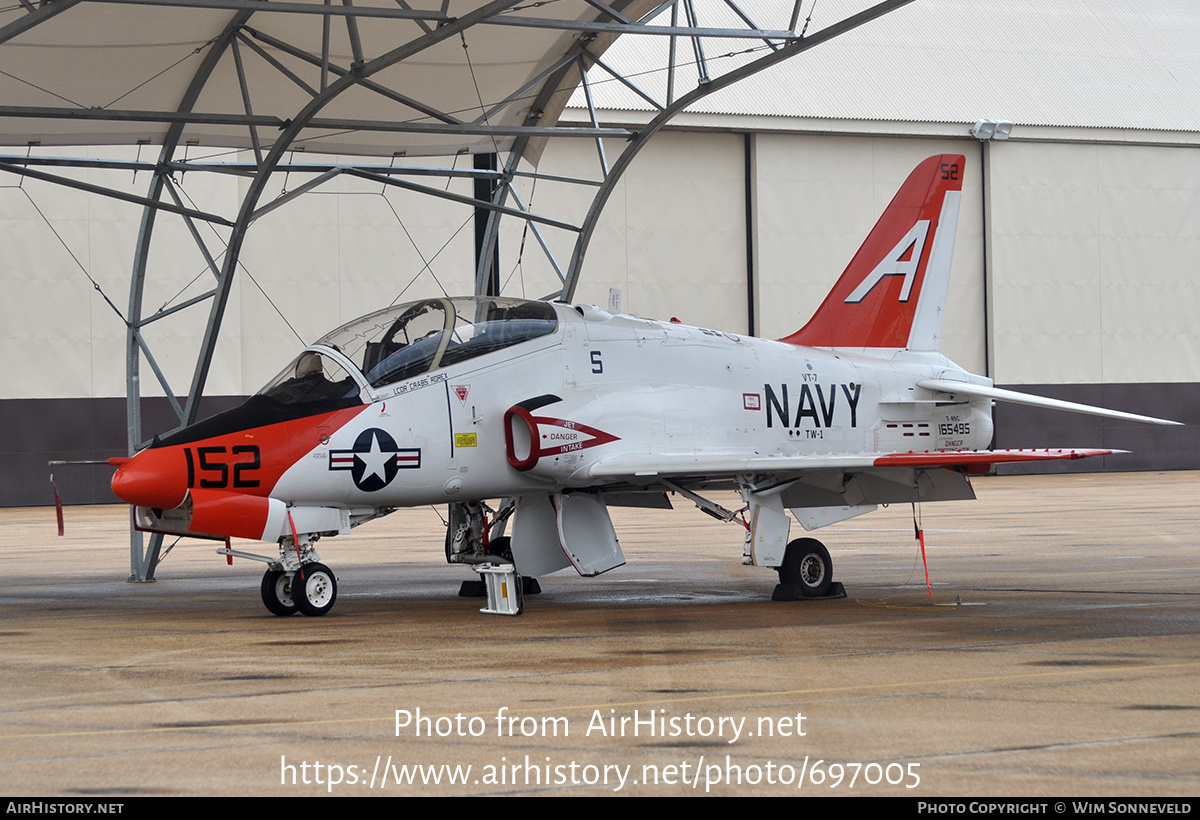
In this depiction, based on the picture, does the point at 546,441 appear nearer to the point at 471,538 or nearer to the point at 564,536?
the point at 564,536

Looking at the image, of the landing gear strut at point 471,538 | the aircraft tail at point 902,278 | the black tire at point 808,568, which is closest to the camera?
the black tire at point 808,568

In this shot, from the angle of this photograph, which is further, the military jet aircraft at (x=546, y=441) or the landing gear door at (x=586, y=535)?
the landing gear door at (x=586, y=535)

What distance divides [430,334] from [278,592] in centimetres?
250

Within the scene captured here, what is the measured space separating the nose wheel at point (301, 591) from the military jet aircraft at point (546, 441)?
17mm

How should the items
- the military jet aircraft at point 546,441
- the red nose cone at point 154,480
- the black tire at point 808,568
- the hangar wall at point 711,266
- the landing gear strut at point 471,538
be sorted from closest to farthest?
the red nose cone at point 154,480
the military jet aircraft at point 546,441
the black tire at point 808,568
the landing gear strut at point 471,538
the hangar wall at point 711,266

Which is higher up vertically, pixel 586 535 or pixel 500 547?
pixel 586 535

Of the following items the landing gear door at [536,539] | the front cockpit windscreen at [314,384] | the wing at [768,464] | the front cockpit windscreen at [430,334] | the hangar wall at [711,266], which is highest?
the hangar wall at [711,266]

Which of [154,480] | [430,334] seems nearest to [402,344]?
[430,334]

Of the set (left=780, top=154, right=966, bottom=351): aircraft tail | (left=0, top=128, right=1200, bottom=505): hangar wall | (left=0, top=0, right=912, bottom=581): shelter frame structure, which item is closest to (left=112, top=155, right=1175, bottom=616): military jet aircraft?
(left=780, top=154, right=966, bottom=351): aircraft tail

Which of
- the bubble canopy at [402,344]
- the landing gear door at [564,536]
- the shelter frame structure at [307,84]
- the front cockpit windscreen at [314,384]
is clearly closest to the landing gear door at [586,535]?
the landing gear door at [564,536]

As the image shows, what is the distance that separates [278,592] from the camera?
1064 centimetres

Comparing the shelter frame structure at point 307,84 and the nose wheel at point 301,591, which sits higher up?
the shelter frame structure at point 307,84

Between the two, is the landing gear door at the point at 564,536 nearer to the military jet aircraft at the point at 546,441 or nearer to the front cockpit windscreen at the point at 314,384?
the military jet aircraft at the point at 546,441

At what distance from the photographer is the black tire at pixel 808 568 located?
38.3 feet
